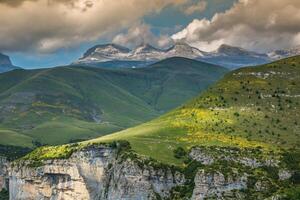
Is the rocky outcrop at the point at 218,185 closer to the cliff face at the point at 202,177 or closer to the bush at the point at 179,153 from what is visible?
the cliff face at the point at 202,177

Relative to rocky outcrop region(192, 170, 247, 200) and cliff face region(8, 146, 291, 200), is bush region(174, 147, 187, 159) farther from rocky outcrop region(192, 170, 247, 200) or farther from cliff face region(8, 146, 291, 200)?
rocky outcrop region(192, 170, 247, 200)

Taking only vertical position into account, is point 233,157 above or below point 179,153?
below

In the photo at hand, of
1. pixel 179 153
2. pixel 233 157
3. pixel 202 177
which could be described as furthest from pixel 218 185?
pixel 179 153

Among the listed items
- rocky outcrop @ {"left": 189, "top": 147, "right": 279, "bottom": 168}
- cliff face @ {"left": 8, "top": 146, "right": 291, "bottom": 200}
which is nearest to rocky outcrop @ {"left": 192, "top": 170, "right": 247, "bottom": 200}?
cliff face @ {"left": 8, "top": 146, "right": 291, "bottom": 200}

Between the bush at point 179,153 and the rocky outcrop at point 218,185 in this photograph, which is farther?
the bush at point 179,153

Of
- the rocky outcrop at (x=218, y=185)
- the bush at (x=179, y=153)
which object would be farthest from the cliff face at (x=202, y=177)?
the bush at (x=179, y=153)

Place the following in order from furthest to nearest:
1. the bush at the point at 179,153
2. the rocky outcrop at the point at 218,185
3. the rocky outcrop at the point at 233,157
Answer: the bush at the point at 179,153 < the rocky outcrop at the point at 233,157 < the rocky outcrop at the point at 218,185

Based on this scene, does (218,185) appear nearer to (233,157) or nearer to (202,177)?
(202,177)

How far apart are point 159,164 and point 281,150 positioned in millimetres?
41686

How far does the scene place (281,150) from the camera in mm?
192000

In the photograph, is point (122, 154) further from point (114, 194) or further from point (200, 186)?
point (200, 186)

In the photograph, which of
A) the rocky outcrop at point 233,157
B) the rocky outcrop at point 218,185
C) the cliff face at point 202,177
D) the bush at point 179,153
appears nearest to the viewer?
the rocky outcrop at point 218,185

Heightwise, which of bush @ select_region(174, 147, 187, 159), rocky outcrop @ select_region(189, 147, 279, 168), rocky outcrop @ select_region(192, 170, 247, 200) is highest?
bush @ select_region(174, 147, 187, 159)

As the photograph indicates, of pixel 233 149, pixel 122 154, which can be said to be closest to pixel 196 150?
pixel 233 149
